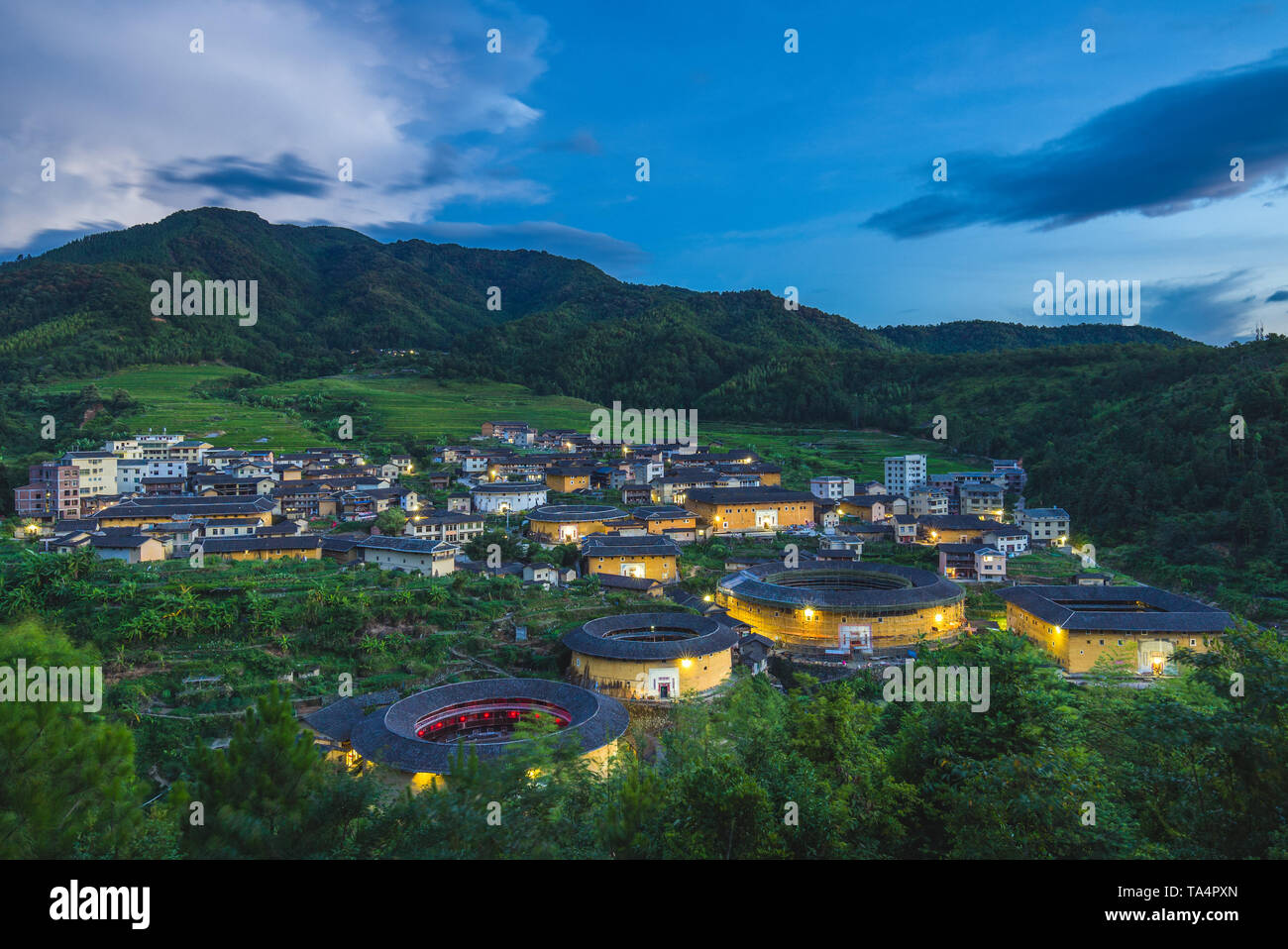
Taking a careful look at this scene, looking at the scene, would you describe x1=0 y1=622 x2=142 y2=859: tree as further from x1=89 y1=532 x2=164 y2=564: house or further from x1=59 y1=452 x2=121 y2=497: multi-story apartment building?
x1=59 y1=452 x2=121 y2=497: multi-story apartment building

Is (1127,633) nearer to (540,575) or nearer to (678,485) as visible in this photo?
(540,575)

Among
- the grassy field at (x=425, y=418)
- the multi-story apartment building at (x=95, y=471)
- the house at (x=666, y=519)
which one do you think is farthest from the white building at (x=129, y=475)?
the house at (x=666, y=519)

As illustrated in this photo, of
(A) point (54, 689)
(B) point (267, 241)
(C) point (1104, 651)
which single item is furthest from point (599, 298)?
(A) point (54, 689)

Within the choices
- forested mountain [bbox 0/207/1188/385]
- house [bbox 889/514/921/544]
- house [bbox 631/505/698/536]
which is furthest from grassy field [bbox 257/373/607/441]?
house [bbox 889/514/921/544]

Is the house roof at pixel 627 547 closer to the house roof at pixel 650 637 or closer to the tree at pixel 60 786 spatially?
the house roof at pixel 650 637

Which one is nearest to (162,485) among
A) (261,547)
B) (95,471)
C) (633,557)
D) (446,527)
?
(95,471)
